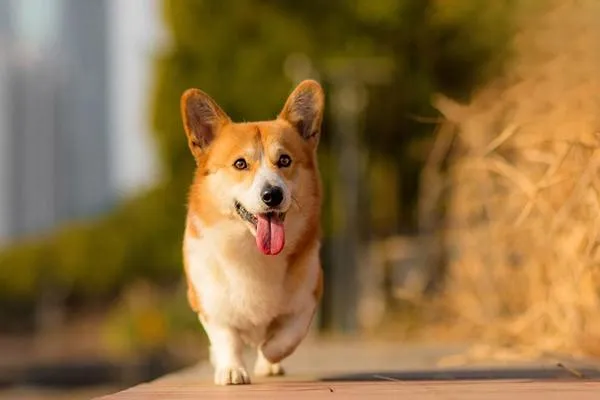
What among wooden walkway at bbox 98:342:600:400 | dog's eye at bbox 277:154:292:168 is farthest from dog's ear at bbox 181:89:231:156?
wooden walkway at bbox 98:342:600:400

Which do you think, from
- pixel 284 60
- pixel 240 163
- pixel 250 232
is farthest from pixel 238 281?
pixel 284 60

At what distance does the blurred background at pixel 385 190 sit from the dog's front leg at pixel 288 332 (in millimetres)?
1386

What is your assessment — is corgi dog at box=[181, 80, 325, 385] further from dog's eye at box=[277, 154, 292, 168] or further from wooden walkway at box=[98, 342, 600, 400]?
wooden walkway at box=[98, 342, 600, 400]

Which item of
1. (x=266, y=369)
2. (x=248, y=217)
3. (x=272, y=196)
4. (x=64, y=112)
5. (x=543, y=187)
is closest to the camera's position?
(x=272, y=196)

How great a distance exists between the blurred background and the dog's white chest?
155 cm

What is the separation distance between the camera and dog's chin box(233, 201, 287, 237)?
19.3 ft

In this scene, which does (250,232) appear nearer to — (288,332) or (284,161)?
(284,161)

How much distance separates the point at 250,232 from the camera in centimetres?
604

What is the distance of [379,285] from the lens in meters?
25.6

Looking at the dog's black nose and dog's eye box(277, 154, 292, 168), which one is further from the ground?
dog's eye box(277, 154, 292, 168)

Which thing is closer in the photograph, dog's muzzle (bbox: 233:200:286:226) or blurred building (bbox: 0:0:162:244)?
Result: dog's muzzle (bbox: 233:200:286:226)

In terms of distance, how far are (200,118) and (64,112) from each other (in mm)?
82893

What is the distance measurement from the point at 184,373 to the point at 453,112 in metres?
3.71

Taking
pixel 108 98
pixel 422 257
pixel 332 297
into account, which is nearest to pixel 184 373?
pixel 422 257
